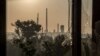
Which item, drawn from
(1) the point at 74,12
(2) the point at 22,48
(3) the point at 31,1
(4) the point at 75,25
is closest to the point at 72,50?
(4) the point at 75,25

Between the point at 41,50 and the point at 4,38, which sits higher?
the point at 4,38

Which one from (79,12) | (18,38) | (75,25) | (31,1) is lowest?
(18,38)

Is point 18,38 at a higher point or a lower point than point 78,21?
lower

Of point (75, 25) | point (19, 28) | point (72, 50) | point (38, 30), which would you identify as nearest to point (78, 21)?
point (75, 25)

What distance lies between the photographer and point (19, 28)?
7.55 feet

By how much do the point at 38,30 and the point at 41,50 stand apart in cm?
24

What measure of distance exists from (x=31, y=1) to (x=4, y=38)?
55 centimetres

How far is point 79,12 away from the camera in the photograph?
219 centimetres

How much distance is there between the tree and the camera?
229cm

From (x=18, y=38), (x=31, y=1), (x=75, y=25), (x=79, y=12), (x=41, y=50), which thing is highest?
(x=31, y=1)

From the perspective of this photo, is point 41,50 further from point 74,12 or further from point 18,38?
point 74,12

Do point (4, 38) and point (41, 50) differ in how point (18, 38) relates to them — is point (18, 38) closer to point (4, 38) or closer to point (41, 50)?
point (4, 38)

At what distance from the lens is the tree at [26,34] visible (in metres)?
2.29

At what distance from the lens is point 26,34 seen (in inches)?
90.4
